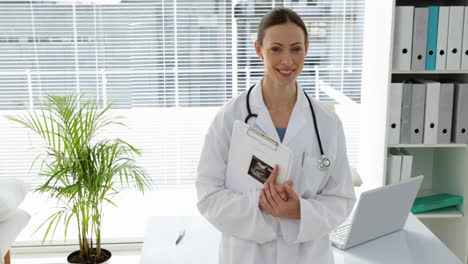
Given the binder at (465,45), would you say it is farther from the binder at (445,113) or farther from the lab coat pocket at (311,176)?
the lab coat pocket at (311,176)

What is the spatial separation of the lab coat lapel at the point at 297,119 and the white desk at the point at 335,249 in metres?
0.47

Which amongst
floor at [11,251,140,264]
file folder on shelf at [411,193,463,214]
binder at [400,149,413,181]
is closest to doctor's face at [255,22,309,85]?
binder at [400,149,413,181]

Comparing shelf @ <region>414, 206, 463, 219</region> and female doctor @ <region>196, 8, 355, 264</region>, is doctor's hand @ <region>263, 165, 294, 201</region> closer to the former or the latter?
female doctor @ <region>196, 8, 355, 264</region>

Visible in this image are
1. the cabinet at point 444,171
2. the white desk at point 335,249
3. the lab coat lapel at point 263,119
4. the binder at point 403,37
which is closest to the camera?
Answer: the lab coat lapel at point 263,119

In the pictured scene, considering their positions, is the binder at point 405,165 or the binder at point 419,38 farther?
the binder at point 405,165

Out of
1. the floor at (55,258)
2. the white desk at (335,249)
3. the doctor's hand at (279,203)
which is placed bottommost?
the floor at (55,258)

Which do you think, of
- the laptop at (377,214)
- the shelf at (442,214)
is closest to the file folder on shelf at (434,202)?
the shelf at (442,214)

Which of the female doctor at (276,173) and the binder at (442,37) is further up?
the binder at (442,37)

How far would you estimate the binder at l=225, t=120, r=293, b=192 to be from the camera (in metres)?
1.48

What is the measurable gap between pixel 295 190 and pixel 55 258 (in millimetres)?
2299

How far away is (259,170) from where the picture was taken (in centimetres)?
154

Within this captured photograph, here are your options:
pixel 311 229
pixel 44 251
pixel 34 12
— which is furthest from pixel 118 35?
pixel 311 229

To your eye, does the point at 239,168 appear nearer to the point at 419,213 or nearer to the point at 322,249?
the point at 322,249

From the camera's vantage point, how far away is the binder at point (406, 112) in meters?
2.78
